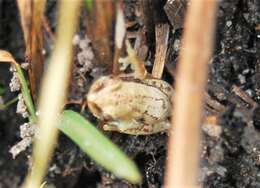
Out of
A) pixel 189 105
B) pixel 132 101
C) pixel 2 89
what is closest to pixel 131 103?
pixel 132 101

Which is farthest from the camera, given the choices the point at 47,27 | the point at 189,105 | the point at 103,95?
the point at 47,27

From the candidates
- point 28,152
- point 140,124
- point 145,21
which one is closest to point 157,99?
point 140,124

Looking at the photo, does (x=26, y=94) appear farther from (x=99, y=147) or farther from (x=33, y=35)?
(x=99, y=147)

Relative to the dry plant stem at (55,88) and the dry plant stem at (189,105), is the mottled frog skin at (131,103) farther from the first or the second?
the dry plant stem at (189,105)

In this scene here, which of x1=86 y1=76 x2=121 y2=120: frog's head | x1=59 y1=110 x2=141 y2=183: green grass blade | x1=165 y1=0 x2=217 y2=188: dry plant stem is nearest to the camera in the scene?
x1=165 y1=0 x2=217 y2=188: dry plant stem

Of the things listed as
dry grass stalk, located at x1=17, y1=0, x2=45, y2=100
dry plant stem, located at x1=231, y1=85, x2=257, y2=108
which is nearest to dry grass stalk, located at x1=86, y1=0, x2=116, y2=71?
dry grass stalk, located at x1=17, y1=0, x2=45, y2=100

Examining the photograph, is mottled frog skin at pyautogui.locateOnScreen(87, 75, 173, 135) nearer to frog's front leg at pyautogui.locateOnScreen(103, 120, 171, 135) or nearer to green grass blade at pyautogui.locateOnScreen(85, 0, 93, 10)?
frog's front leg at pyautogui.locateOnScreen(103, 120, 171, 135)

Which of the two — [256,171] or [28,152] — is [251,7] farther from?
[28,152]

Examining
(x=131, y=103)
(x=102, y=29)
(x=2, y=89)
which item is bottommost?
(x=2, y=89)
